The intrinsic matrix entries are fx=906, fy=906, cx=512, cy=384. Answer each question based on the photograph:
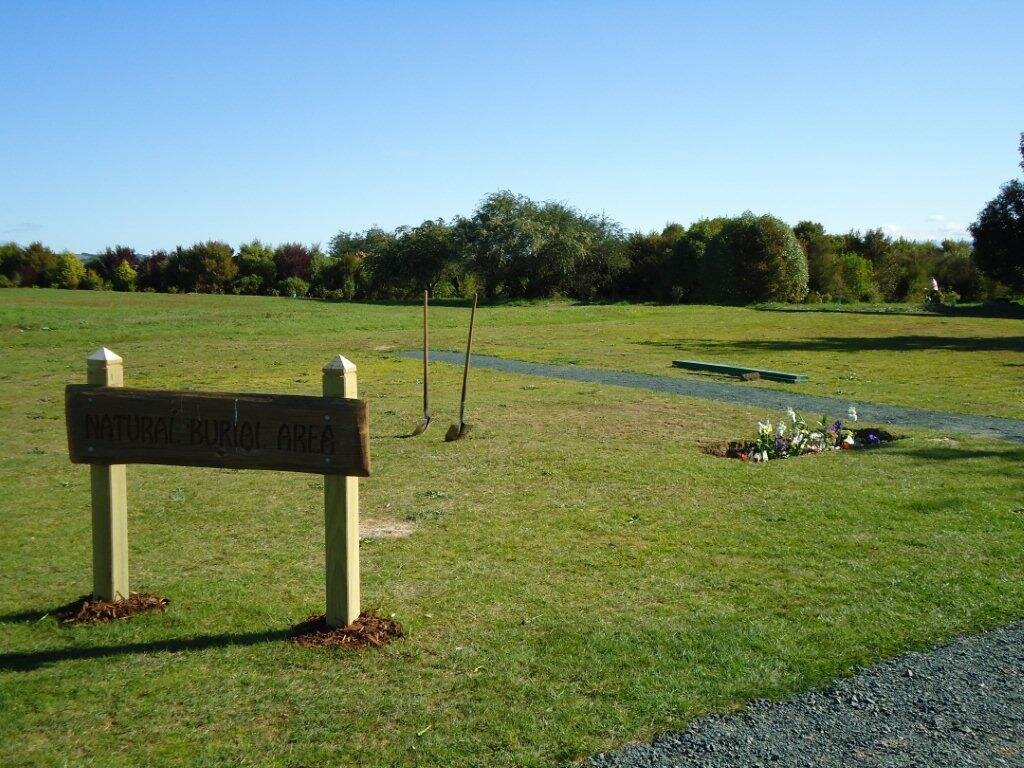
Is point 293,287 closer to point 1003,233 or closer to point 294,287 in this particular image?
point 294,287

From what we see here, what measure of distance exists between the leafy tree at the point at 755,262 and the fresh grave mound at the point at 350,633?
138ft

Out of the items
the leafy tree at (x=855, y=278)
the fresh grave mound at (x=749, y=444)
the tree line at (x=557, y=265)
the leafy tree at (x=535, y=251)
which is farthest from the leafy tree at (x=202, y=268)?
the fresh grave mound at (x=749, y=444)

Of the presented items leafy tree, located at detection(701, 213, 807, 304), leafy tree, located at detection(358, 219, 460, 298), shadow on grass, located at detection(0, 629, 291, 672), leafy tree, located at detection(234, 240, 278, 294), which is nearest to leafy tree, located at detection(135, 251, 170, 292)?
leafy tree, located at detection(234, 240, 278, 294)

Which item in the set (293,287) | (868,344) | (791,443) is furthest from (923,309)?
(791,443)

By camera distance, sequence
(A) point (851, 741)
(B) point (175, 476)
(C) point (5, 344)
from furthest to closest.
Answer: (C) point (5, 344) < (B) point (175, 476) < (A) point (851, 741)

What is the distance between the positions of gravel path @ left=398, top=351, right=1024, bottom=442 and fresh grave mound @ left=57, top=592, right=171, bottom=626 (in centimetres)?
956

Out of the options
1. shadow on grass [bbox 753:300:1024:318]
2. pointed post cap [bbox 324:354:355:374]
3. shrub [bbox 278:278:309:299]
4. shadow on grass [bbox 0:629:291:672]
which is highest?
shrub [bbox 278:278:309:299]

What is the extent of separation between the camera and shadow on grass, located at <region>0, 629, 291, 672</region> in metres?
4.42

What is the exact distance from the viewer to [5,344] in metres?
24.0

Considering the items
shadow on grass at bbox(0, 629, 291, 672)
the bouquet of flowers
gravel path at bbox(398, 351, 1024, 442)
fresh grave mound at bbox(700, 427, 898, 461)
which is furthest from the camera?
gravel path at bbox(398, 351, 1024, 442)

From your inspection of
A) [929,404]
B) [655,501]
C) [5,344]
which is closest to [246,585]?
[655,501]

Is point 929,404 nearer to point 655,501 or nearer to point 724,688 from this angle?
point 655,501

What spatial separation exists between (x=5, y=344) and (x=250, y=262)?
30.2 metres

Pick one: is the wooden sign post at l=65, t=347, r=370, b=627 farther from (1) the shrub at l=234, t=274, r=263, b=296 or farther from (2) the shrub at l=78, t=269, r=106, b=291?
(2) the shrub at l=78, t=269, r=106, b=291
